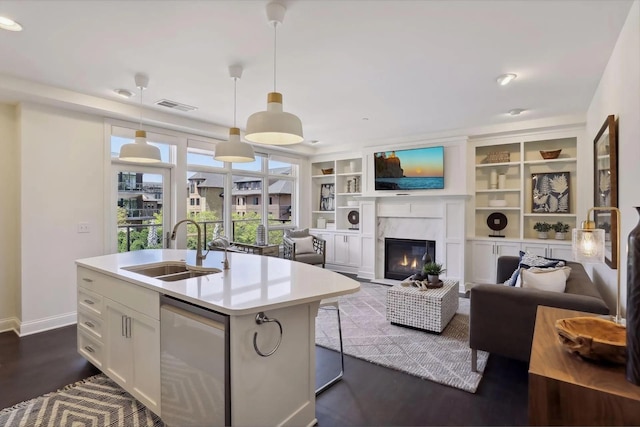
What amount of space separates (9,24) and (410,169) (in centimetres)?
502

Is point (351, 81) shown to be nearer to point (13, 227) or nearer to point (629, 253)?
point (629, 253)

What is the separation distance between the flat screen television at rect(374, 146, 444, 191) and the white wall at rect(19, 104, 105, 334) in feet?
13.9

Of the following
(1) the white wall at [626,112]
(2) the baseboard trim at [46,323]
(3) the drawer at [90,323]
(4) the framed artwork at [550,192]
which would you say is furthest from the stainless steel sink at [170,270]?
(4) the framed artwork at [550,192]

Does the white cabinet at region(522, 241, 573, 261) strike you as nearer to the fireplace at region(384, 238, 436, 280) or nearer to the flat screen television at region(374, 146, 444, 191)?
the fireplace at region(384, 238, 436, 280)

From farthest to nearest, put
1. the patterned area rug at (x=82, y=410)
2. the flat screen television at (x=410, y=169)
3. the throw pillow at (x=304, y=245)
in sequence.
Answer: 1. the throw pillow at (x=304, y=245)
2. the flat screen television at (x=410, y=169)
3. the patterned area rug at (x=82, y=410)

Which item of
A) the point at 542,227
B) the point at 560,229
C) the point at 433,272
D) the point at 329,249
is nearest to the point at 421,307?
the point at 433,272

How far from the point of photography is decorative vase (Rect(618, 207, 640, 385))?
0.94 metres

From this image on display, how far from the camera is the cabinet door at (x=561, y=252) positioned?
446cm

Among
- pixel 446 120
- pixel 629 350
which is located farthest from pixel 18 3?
pixel 446 120

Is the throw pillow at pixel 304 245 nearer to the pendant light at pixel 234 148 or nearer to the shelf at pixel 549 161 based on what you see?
the pendant light at pixel 234 148

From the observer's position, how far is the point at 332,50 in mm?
2586

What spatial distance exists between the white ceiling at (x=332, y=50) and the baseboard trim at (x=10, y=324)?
8.48 feet

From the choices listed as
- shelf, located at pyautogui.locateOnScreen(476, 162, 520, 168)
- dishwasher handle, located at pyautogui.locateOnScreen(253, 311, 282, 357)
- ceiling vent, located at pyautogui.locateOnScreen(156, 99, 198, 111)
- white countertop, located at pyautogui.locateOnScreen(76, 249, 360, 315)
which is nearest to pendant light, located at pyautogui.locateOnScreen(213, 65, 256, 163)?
white countertop, located at pyautogui.locateOnScreen(76, 249, 360, 315)

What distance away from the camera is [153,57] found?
8.89ft
